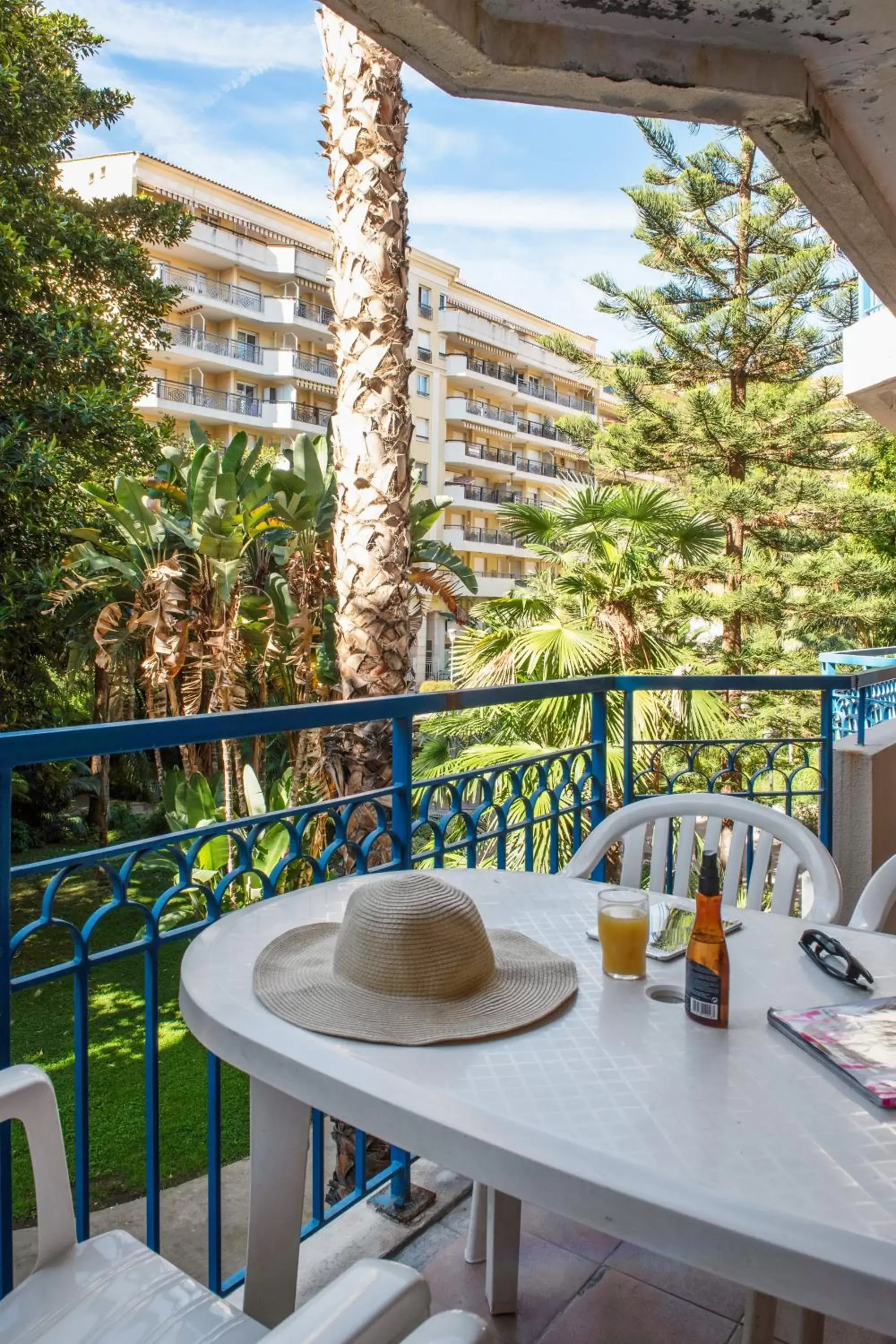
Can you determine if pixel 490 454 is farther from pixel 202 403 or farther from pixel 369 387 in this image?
pixel 369 387

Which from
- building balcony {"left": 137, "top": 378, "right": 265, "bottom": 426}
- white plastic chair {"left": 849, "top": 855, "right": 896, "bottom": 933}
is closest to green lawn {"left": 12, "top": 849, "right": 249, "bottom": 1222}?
white plastic chair {"left": 849, "top": 855, "right": 896, "bottom": 933}

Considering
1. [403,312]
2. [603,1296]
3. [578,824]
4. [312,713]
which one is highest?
[403,312]

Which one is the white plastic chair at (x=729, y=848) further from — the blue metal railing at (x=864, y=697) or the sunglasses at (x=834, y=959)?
the blue metal railing at (x=864, y=697)

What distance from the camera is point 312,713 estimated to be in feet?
6.14

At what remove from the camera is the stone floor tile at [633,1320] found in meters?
1.66

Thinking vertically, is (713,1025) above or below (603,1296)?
above

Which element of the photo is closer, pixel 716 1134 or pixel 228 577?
pixel 716 1134

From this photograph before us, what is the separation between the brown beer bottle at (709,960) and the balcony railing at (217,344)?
27.8 m

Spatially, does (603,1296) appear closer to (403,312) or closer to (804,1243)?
(804,1243)

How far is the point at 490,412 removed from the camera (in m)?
35.8

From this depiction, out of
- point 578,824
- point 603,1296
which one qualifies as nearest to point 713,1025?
point 603,1296

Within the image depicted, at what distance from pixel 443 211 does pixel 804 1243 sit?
38.7 meters

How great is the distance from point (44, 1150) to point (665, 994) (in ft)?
2.52

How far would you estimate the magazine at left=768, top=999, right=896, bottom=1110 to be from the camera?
97 centimetres
